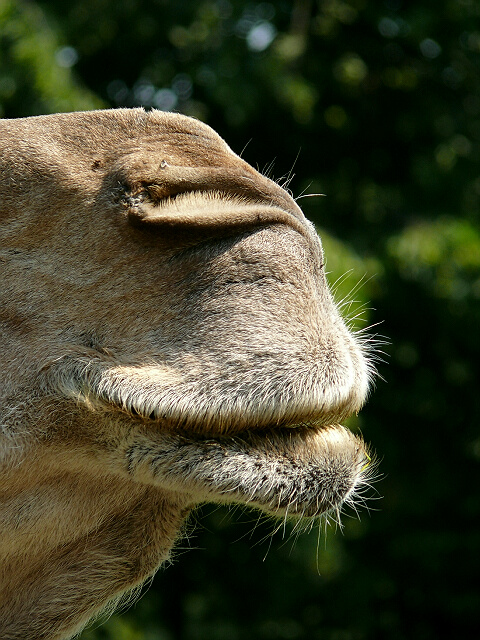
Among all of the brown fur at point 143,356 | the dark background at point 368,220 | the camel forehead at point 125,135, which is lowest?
the dark background at point 368,220

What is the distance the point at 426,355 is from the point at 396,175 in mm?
1748

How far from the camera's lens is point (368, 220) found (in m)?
7.30

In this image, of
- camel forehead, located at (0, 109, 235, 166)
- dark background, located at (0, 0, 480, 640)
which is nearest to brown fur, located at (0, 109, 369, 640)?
camel forehead, located at (0, 109, 235, 166)

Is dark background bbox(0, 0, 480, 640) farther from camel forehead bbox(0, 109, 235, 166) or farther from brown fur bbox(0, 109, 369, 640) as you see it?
camel forehead bbox(0, 109, 235, 166)

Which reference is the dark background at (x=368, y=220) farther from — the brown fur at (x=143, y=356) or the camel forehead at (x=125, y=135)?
the camel forehead at (x=125, y=135)

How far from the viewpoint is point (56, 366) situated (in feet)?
5.08

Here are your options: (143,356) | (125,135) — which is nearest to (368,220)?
(125,135)

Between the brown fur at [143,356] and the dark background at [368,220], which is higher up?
the brown fur at [143,356]

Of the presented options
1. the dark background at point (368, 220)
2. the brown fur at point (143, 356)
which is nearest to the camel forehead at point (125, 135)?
the brown fur at point (143, 356)

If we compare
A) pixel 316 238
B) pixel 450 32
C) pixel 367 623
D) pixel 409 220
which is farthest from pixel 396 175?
pixel 316 238

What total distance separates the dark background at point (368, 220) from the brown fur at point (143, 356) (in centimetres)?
460

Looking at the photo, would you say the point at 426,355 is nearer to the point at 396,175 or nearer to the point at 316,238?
the point at 396,175

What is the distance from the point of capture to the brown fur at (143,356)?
57.1 inches

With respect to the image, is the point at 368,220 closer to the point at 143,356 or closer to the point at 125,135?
the point at 125,135
